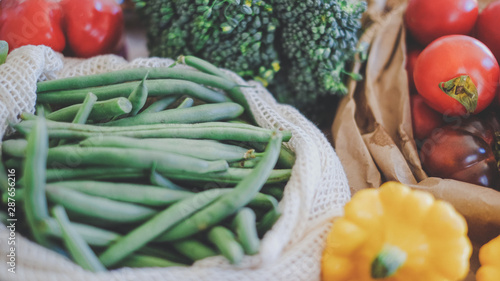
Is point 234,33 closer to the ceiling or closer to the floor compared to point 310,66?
closer to the ceiling

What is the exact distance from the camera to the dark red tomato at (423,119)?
50.1 inches

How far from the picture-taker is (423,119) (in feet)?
4.19

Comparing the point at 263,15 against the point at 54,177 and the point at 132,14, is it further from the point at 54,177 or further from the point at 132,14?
the point at 132,14

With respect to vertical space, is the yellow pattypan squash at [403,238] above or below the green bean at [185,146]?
below

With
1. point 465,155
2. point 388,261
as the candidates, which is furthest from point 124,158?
point 465,155

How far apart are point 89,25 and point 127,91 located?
1.81 ft

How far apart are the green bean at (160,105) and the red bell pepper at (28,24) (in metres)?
0.56

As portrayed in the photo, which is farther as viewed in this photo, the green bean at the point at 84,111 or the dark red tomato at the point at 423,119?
the dark red tomato at the point at 423,119

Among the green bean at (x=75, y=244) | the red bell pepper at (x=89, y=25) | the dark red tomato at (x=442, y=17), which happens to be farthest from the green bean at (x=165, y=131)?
the dark red tomato at (x=442, y=17)

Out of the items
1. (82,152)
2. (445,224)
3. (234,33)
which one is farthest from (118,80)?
(445,224)

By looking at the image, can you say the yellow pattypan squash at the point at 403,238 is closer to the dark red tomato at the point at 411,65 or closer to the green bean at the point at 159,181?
the green bean at the point at 159,181

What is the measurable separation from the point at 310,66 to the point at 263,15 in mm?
250

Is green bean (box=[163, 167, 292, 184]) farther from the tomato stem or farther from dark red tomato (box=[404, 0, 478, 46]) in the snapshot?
dark red tomato (box=[404, 0, 478, 46])

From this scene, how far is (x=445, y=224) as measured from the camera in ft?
2.59
